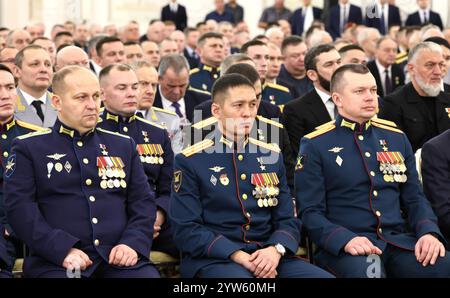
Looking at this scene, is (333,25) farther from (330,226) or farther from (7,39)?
(330,226)

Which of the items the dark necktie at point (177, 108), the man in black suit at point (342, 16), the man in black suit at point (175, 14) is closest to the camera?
the dark necktie at point (177, 108)

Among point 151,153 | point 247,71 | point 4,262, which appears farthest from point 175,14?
point 4,262

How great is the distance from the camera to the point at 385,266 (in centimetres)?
450

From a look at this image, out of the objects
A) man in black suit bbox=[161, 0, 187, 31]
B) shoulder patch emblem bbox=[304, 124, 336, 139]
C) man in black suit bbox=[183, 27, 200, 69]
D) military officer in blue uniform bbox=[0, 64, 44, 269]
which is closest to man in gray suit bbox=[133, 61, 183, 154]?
military officer in blue uniform bbox=[0, 64, 44, 269]

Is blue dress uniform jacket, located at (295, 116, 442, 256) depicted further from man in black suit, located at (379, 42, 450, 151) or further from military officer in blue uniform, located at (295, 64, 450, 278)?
man in black suit, located at (379, 42, 450, 151)

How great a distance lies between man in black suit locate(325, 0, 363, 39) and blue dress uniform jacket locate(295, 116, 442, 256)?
30.7 feet

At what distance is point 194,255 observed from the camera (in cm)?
422

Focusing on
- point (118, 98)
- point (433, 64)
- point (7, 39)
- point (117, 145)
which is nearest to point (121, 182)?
point (117, 145)

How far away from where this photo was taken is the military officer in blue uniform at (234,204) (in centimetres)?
417

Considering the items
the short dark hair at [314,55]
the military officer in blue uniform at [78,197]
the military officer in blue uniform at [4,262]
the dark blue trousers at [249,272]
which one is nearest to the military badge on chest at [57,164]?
the military officer in blue uniform at [78,197]

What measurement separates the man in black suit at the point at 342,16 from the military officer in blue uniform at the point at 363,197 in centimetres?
922

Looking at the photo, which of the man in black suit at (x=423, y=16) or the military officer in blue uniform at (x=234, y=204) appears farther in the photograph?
the man in black suit at (x=423, y=16)

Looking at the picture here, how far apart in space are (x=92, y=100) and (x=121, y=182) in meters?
0.42

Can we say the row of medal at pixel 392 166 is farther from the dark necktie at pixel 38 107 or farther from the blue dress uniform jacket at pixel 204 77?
the blue dress uniform jacket at pixel 204 77
